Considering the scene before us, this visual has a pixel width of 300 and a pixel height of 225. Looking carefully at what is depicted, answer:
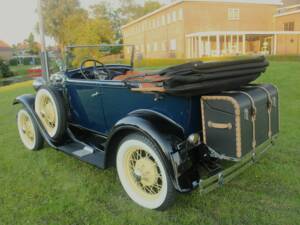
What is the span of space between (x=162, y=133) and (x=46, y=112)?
2020 mm

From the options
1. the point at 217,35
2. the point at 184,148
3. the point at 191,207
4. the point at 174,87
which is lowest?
the point at 191,207

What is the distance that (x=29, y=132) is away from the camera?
4160 millimetres

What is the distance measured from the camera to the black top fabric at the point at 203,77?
2.10 m

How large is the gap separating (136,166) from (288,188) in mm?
1505

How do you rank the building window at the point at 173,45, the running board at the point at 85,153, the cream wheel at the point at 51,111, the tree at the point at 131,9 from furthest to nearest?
the tree at the point at 131,9 < the building window at the point at 173,45 < the cream wheel at the point at 51,111 < the running board at the point at 85,153

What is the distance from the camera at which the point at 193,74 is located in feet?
7.04

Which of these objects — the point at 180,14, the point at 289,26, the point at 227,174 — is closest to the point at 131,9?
the point at 180,14

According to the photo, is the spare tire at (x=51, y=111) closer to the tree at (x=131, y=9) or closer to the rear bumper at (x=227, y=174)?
the rear bumper at (x=227, y=174)

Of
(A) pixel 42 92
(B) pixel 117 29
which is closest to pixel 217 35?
(A) pixel 42 92

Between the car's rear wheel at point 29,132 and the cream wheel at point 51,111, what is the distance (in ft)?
0.98

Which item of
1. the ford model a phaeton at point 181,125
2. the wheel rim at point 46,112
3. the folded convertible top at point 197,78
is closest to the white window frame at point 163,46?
the wheel rim at point 46,112

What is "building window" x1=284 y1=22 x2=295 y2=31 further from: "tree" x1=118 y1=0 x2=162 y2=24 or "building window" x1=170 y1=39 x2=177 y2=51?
"tree" x1=118 y1=0 x2=162 y2=24

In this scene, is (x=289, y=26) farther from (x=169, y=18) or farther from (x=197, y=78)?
(x=197, y=78)

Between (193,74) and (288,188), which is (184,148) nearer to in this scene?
(193,74)
